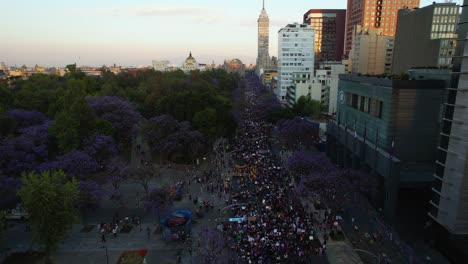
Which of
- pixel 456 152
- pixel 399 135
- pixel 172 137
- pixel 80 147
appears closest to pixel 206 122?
pixel 172 137

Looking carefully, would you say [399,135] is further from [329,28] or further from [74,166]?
[329,28]

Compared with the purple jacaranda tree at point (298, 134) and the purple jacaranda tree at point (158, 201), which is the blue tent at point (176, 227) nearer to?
the purple jacaranda tree at point (158, 201)

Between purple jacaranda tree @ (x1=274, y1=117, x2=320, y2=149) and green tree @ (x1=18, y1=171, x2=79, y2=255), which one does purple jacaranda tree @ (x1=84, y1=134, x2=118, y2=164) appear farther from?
purple jacaranda tree @ (x1=274, y1=117, x2=320, y2=149)

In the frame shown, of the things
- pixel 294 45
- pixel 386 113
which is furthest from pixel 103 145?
pixel 294 45

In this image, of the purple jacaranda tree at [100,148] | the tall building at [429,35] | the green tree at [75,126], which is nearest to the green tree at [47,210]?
the purple jacaranda tree at [100,148]

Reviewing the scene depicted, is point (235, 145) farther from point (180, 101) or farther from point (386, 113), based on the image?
point (386, 113)

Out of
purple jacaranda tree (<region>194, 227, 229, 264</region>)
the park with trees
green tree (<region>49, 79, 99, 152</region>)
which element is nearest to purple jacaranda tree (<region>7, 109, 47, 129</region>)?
the park with trees
